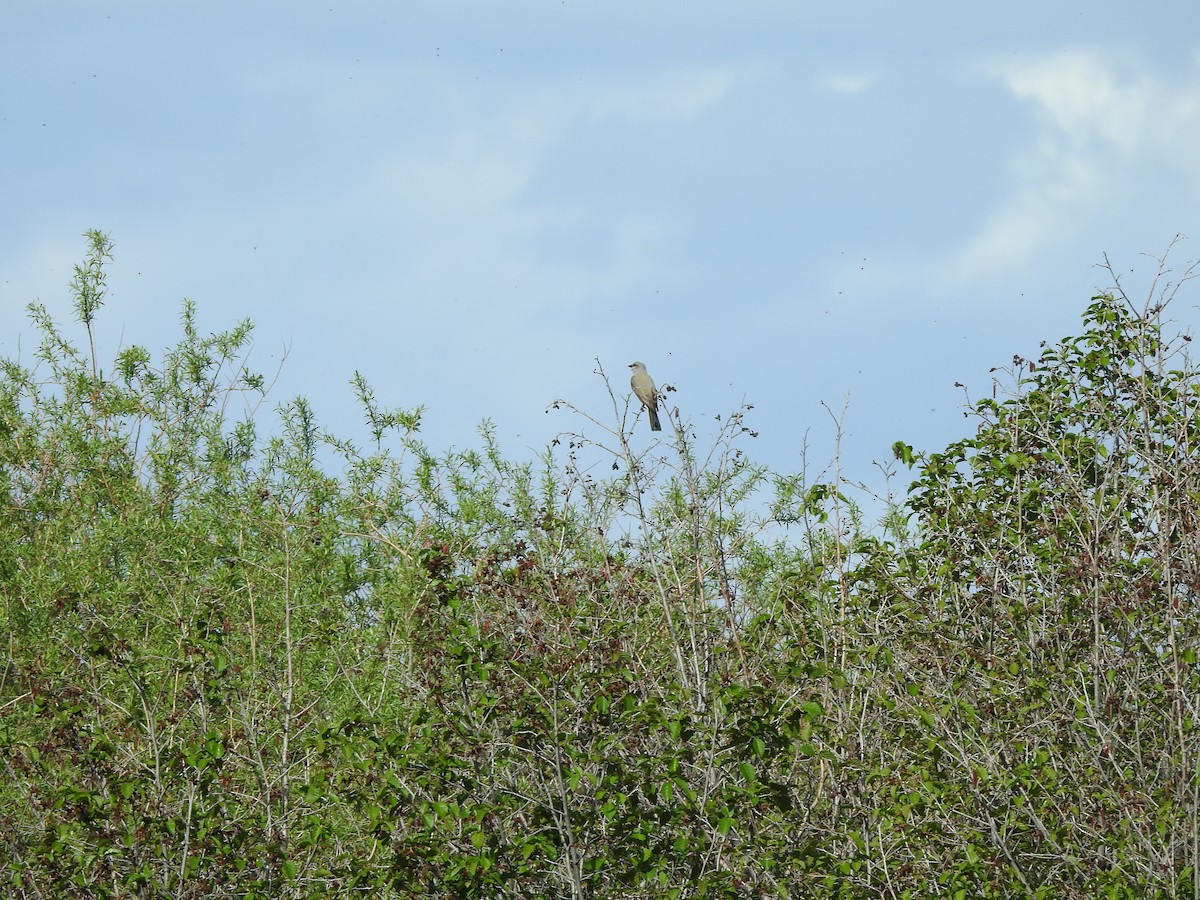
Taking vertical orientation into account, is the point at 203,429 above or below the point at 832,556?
above

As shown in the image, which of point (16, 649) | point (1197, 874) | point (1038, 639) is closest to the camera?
point (1197, 874)

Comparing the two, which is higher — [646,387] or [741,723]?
[646,387]

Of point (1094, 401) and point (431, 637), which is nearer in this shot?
point (431, 637)

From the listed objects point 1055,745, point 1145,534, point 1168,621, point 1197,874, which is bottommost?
point 1197,874

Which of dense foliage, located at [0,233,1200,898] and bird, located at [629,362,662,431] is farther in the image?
bird, located at [629,362,662,431]

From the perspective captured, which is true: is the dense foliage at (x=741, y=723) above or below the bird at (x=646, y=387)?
below

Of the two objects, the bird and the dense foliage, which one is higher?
the bird

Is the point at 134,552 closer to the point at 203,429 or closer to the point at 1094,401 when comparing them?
the point at 203,429

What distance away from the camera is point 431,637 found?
24.5 ft

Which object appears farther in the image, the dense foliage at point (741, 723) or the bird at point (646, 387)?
the bird at point (646, 387)

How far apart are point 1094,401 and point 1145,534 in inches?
42.3

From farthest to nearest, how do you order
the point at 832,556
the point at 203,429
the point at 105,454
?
1. the point at 203,429
2. the point at 105,454
3. the point at 832,556

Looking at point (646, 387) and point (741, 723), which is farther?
point (646, 387)

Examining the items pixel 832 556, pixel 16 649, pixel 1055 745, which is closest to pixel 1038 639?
pixel 1055 745
